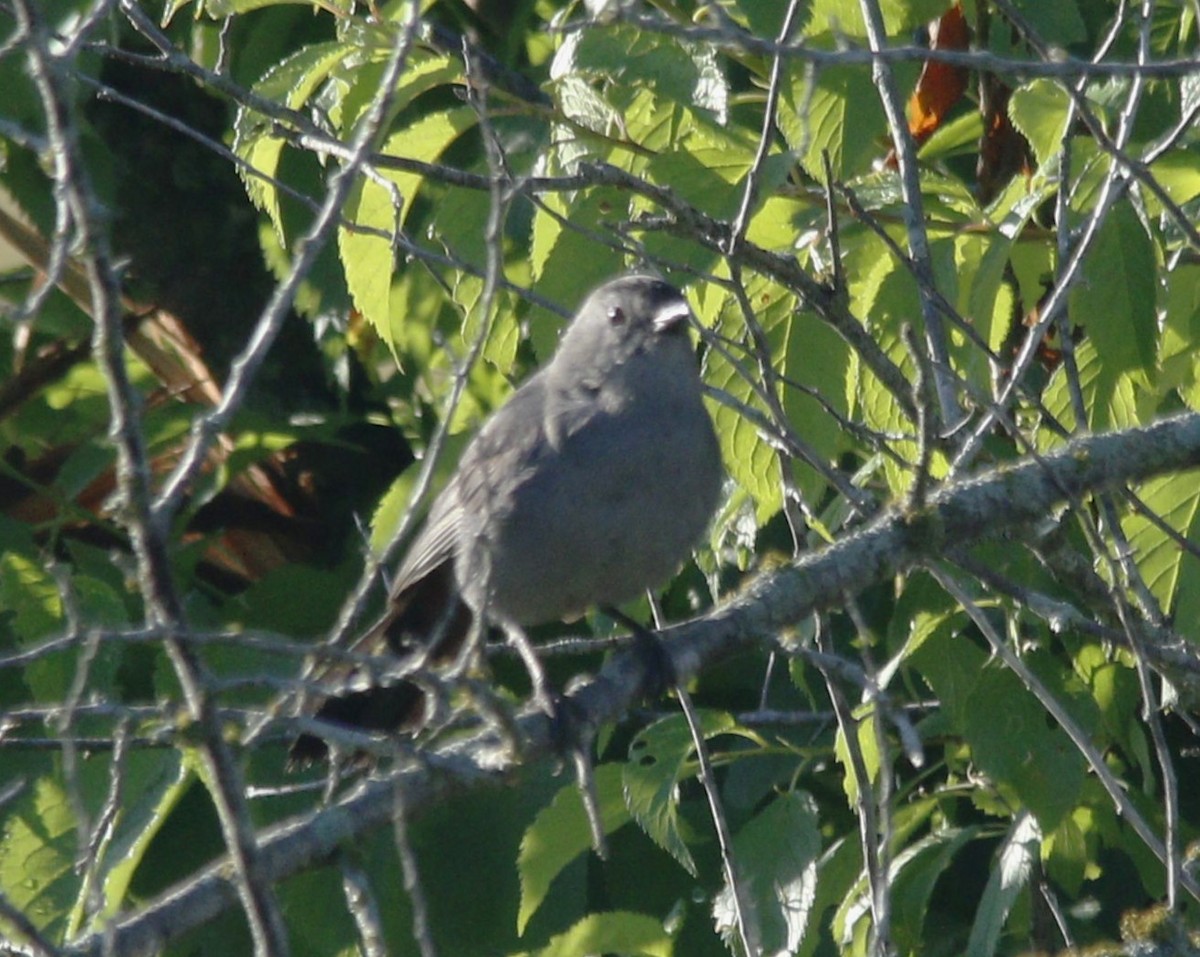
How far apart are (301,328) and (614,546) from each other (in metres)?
2.36

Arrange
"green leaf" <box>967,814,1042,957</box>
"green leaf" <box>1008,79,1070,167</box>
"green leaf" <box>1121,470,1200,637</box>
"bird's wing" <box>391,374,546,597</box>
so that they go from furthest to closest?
1. "bird's wing" <box>391,374,546,597</box>
2. "green leaf" <box>967,814,1042,957</box>
3. "green leaf" <box>1121,470,1200,637</box>
4. "green leaf" <box>1008,79,1070,167</box>

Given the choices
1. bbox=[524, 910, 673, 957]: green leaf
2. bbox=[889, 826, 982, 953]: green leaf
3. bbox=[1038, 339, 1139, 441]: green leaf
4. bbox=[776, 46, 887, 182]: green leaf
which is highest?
bbox=[776, 46, 887, 182]: green leaf

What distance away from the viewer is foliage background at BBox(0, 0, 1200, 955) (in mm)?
2303

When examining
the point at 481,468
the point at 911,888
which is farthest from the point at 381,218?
the point at 911,888

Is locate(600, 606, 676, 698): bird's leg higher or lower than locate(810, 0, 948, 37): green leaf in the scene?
lower

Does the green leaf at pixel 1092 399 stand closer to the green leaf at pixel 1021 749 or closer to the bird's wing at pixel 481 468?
the green leaf at pixel 1021 749

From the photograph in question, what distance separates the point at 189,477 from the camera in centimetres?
171

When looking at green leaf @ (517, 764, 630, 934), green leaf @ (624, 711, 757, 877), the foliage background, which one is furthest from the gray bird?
green leaf @ (517, 764, 630, 934)

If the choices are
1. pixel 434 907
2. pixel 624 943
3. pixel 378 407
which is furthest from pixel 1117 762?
pixel 378 407

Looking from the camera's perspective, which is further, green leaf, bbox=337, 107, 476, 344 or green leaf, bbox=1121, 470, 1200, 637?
green leaf, bbox=337, 107, 476, 344

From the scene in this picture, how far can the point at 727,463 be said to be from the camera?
10.6 ft

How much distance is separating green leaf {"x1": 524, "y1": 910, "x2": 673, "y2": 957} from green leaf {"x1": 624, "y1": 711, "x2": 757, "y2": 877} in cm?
22

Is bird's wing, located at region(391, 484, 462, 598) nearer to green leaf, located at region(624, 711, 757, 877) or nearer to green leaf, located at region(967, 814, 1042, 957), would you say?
green leaf, located at region(624, 711, 757, 877)

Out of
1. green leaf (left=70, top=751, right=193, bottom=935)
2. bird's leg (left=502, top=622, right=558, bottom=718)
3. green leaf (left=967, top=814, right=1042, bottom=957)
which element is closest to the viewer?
bird's leg (left=502, top=622, right=558, bottom=718)
